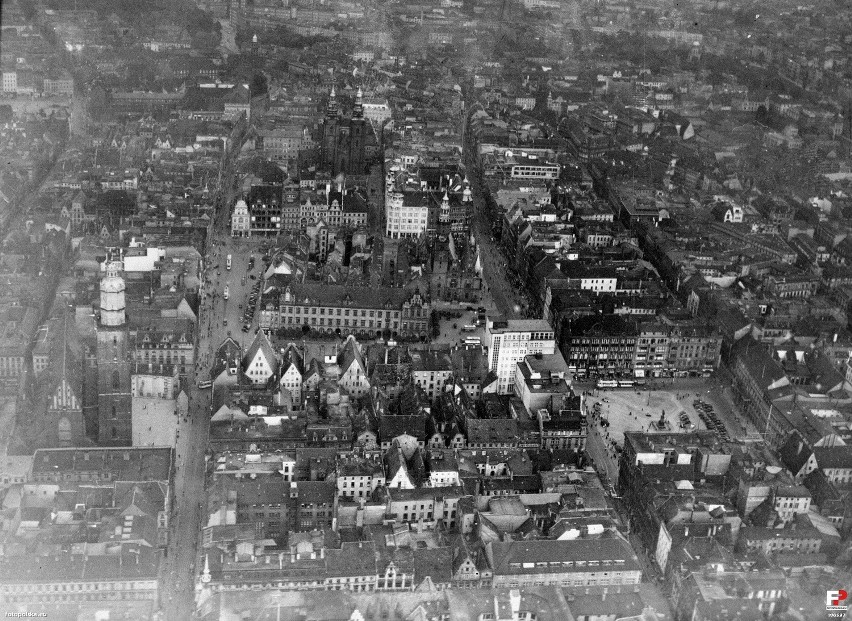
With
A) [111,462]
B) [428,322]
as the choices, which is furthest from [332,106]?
[111,462]

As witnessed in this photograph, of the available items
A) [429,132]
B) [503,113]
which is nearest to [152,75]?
[429,132]

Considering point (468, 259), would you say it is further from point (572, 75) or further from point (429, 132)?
point (572, 75)

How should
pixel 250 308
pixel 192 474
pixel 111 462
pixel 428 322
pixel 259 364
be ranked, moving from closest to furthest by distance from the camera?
pixel 111 462 < pixel 192 474 < pixel 259 364 < pixel 428 322 < pixel 250 308

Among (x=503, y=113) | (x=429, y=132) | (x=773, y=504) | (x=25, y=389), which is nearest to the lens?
(x=773, y=504)

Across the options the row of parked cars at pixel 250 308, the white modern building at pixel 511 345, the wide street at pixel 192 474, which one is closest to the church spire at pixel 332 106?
the wide street at pixel 192 474

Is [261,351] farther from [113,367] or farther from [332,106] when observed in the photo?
[332,106]

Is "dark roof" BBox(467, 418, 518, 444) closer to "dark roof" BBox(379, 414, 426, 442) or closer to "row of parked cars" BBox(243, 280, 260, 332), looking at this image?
"dark roof" BBox(379, 414, 426, 442)
